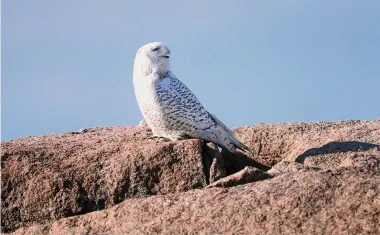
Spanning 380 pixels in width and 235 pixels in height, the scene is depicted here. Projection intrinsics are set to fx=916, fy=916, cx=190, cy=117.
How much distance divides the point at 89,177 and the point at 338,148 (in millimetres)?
3504

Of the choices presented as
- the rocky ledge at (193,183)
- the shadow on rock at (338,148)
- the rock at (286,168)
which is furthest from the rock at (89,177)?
the shadow on rock at (338,148)

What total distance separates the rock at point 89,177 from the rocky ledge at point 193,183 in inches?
0.4

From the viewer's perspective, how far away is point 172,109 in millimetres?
11719

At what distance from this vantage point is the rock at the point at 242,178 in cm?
909

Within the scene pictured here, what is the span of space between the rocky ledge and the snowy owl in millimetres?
330

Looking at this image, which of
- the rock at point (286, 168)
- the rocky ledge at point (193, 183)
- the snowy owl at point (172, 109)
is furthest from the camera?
the snowy owl at point (172, 109)

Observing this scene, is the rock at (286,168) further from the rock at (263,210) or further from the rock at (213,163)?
the rock at (213,163)

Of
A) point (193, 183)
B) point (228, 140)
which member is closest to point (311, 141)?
point (228, 140)

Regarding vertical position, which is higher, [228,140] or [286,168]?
[228,140]

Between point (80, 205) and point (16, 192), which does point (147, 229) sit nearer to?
point (80, 205)

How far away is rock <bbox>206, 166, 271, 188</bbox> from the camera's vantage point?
909 cm

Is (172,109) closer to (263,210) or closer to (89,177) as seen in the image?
(89,177)

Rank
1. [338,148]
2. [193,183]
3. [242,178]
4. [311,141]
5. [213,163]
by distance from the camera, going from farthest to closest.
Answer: [311,141], [338,148], [213,163], [193,183], [242,178]

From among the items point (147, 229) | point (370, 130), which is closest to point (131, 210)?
point (147, 229)
